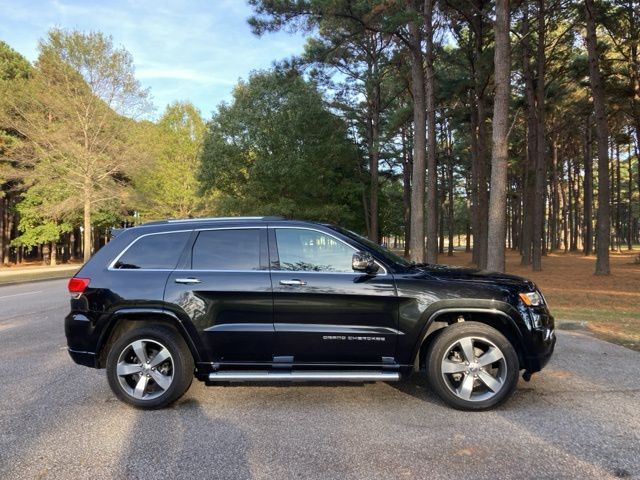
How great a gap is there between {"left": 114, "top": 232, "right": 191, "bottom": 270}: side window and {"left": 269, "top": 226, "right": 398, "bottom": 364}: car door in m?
1.12

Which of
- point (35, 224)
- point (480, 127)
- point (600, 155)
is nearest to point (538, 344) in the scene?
point (600, 155)

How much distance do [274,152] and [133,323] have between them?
78.9 ft

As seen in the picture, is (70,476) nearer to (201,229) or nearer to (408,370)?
(201,229)

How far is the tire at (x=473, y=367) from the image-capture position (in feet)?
15.2

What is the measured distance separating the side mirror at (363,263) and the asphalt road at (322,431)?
1.35m

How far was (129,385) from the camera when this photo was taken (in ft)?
15.8

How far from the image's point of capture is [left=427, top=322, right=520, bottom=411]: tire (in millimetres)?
4621

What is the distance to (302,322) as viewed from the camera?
15.4 ft

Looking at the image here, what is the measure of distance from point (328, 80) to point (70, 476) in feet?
99.8

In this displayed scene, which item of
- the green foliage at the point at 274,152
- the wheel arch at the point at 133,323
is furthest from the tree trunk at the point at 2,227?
the wheel arch at the point at 133,323

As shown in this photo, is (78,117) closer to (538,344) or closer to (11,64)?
(11,64)

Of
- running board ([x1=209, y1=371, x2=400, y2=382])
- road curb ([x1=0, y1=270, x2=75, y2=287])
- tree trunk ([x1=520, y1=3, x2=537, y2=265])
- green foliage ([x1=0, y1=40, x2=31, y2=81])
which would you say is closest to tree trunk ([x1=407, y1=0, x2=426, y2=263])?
tree trunk ([x1=520, y1=3, x2=537, y2=265])

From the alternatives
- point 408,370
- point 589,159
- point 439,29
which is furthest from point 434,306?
point 589,159

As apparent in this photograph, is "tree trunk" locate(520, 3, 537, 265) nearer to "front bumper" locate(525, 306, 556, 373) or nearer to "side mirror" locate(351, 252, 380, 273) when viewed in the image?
"front bumper" locate(525, 306, 556, 373)
